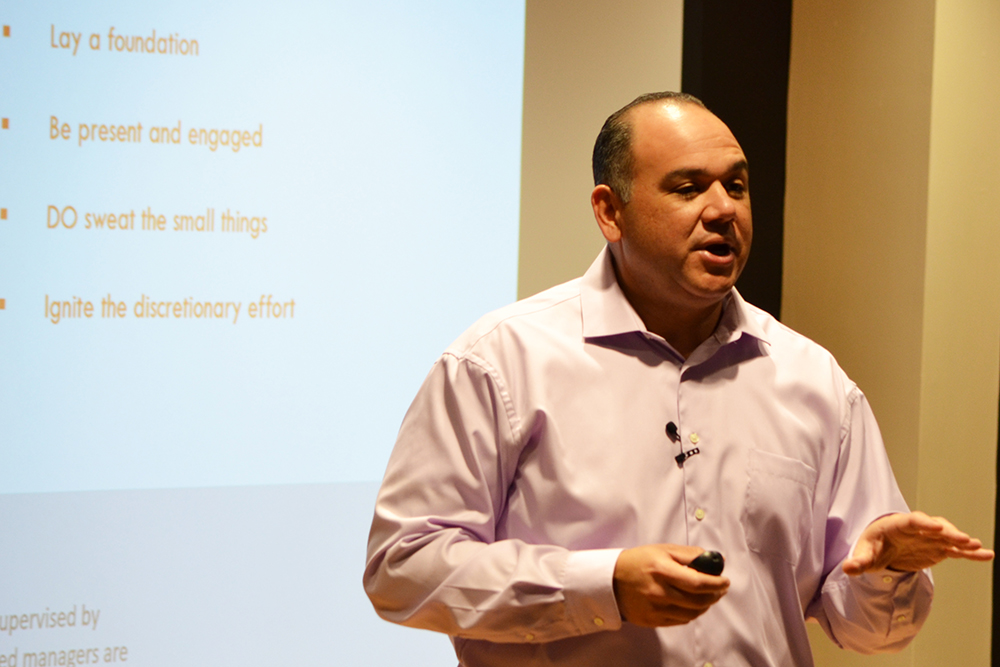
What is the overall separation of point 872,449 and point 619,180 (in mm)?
646

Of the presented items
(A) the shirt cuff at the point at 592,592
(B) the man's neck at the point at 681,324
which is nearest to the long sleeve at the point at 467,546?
(A) the shirt cuff at the point at 592,592

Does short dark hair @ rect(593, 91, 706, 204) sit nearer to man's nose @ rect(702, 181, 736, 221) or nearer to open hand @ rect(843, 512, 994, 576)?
man's nose @ rect(702, 181, 736, 221)

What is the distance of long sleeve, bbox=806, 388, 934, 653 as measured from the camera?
162 centimetres

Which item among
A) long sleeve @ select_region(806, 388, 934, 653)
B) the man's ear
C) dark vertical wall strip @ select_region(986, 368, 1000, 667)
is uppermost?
the man's ear

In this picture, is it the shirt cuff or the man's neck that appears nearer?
the shirt cuff

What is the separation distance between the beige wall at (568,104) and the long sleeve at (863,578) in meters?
1.18

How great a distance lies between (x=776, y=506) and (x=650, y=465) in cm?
22

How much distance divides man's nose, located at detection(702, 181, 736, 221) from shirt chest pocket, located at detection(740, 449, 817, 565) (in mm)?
390

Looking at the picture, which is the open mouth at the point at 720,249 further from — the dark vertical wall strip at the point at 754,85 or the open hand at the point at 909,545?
the dark vertical wall strip at the point at 754,85

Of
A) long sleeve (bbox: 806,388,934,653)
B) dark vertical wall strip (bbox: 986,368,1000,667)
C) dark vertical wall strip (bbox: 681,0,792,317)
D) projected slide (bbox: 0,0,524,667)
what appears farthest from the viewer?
dark vertical wall strip (bbox: 681,0,792,317)

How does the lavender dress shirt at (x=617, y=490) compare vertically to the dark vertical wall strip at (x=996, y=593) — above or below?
above

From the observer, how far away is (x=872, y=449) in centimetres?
177

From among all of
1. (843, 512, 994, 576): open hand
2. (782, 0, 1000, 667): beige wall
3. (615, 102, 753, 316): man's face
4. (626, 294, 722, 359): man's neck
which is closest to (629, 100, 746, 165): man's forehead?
(615, 102, 753, 316): man's face

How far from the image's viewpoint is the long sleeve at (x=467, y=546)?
1.43m
